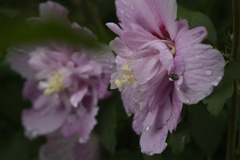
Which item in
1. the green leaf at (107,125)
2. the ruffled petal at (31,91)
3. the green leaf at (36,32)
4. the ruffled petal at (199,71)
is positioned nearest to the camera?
the green leaf at (36,32)

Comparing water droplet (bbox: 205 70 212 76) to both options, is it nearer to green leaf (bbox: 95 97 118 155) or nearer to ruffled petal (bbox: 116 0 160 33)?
ruffled petal (bbox: 116 0 160 33)

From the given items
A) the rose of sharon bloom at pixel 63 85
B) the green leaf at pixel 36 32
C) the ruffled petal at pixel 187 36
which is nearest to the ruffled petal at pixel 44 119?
the rose of sharon bloom at pixel 63 85

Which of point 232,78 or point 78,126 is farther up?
point 232,78

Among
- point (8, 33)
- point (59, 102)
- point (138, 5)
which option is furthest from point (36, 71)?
point (8, 33)

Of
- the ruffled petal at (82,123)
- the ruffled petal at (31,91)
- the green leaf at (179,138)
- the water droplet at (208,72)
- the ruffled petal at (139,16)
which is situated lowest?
the ruffled petal at (31,91)

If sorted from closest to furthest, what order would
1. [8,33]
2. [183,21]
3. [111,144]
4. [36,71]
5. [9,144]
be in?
[8,33]
[183,21]
[111,144]
[36,71]
[9,144]

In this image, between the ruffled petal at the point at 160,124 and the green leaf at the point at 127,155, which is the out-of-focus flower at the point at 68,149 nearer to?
the green leaf at the point at 127,155

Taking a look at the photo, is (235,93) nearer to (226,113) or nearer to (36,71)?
(226,113)

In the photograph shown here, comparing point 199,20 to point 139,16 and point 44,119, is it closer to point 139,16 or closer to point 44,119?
point 139,16
